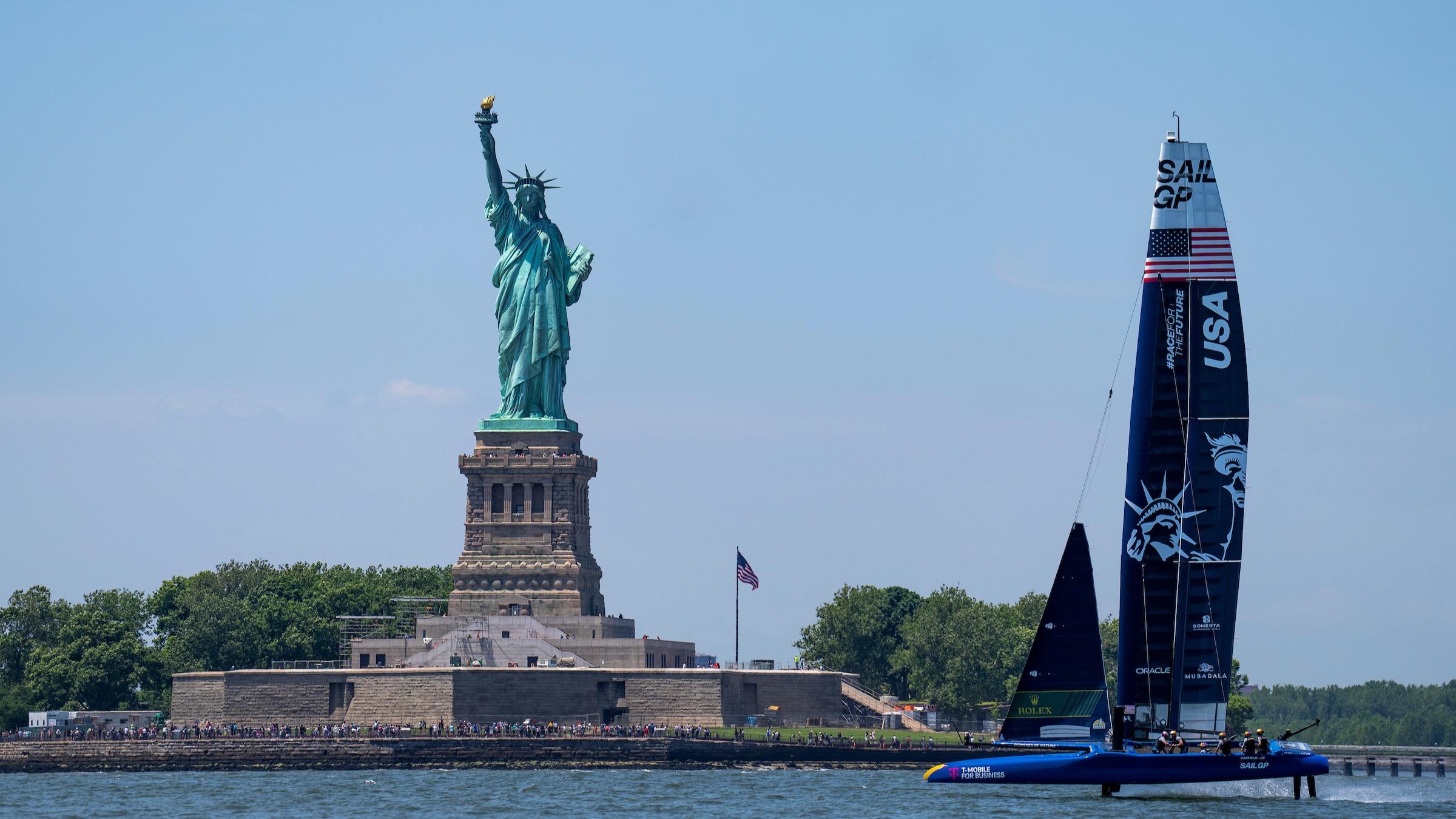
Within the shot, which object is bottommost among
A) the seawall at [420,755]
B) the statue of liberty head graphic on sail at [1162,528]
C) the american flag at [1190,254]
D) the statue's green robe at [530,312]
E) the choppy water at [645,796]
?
the choppy water at [645,796]

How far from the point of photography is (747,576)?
8525 cm

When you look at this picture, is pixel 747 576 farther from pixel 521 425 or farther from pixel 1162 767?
pixel 1162 767

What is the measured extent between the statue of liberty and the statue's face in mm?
27

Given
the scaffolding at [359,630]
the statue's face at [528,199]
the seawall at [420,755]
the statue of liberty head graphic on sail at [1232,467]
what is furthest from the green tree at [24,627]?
the statue of liberty head graphic on sail at [1232,467]

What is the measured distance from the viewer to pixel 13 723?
9462 centimetres

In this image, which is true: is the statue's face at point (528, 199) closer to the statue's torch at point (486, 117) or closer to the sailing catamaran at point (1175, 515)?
the statue's torch at point (486, 117)

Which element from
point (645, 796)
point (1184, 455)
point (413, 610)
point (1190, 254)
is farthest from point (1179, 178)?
point (413, 610)

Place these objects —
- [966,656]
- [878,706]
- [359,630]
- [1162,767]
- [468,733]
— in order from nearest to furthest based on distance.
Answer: [1162,767] < [468,733] < [878,706] < [359,630] < [966,656]

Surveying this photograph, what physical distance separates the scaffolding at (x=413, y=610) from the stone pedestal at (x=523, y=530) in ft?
9.88

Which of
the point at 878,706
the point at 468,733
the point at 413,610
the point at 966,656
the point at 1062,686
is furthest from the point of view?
the point at 966,656

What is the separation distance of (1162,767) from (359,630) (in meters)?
58.2

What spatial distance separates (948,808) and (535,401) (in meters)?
38.9

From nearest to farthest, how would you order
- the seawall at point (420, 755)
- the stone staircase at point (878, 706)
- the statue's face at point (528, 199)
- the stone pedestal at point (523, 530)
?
the seawall at point (420, 755)
the stone pedestal at point (523, 530)
the statue's face at point (528, 199)
the stone staircase at point (878, 706)

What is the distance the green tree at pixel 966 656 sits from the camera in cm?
10200
